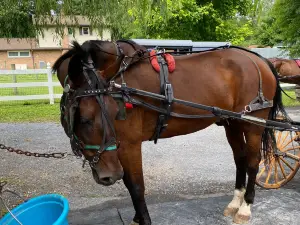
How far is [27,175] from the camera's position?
4.58m

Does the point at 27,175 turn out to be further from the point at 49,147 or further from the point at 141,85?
the point at 141,85

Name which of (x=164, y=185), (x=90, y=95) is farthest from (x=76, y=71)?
(x=164, y=185)

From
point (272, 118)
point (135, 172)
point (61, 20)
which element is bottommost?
point (135, 172)

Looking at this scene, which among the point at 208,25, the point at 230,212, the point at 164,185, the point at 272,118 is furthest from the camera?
the point at 208,25

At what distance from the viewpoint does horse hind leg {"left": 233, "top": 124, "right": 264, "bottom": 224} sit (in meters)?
3.03

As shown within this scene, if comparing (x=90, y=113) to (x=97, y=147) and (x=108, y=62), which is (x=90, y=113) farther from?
(x=108, y=62)

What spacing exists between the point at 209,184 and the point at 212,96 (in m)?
1.92

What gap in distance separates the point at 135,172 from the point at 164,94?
0.73m

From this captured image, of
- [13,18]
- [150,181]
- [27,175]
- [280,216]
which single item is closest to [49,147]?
[27,175]

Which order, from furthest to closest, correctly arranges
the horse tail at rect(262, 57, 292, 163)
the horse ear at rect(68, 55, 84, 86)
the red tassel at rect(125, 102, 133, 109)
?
1. the horse tail at rect(262, 57, 292, 163)
2. the red tassel at rect(125, 102, 133, 109)
3. the horse ear at rect(68, 55, 84, 86)

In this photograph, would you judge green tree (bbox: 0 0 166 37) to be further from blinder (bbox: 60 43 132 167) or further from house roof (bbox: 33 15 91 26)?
blinder (bbox: 60 43 132 167)

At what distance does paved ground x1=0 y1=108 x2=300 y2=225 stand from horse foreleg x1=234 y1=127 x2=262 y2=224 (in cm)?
14

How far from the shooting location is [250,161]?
311 centimetres

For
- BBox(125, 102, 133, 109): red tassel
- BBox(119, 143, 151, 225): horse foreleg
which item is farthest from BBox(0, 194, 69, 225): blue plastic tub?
BBox(125, 102, 133, 109): red tassel
